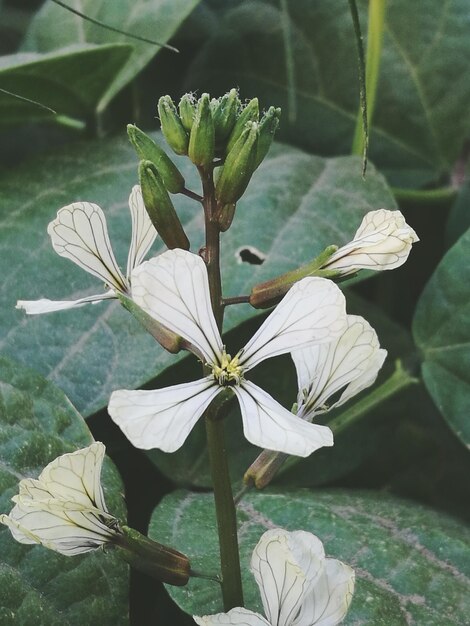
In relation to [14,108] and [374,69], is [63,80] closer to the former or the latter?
[14,108]

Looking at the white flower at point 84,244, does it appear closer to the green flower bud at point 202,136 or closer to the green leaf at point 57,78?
the green flower bud at point 202,136

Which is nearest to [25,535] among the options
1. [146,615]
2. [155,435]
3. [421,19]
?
[155,435]

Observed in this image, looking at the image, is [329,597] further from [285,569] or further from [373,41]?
[373,41]

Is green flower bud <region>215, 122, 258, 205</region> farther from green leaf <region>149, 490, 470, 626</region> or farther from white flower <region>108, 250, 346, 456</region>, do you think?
green leaf <region>149, 490, 470, 626</region>

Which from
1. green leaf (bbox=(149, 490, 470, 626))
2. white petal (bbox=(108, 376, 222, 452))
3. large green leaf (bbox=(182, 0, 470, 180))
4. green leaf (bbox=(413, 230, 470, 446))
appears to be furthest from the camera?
large green leaf (bbox=(182, 0, 470, 180))

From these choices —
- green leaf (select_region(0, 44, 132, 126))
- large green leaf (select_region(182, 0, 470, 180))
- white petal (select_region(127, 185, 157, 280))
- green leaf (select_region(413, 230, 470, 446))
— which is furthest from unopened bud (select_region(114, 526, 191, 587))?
large green leaf (select_region(182, 0, 470, 180))

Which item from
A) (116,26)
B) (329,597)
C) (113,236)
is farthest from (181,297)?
(116,26)
